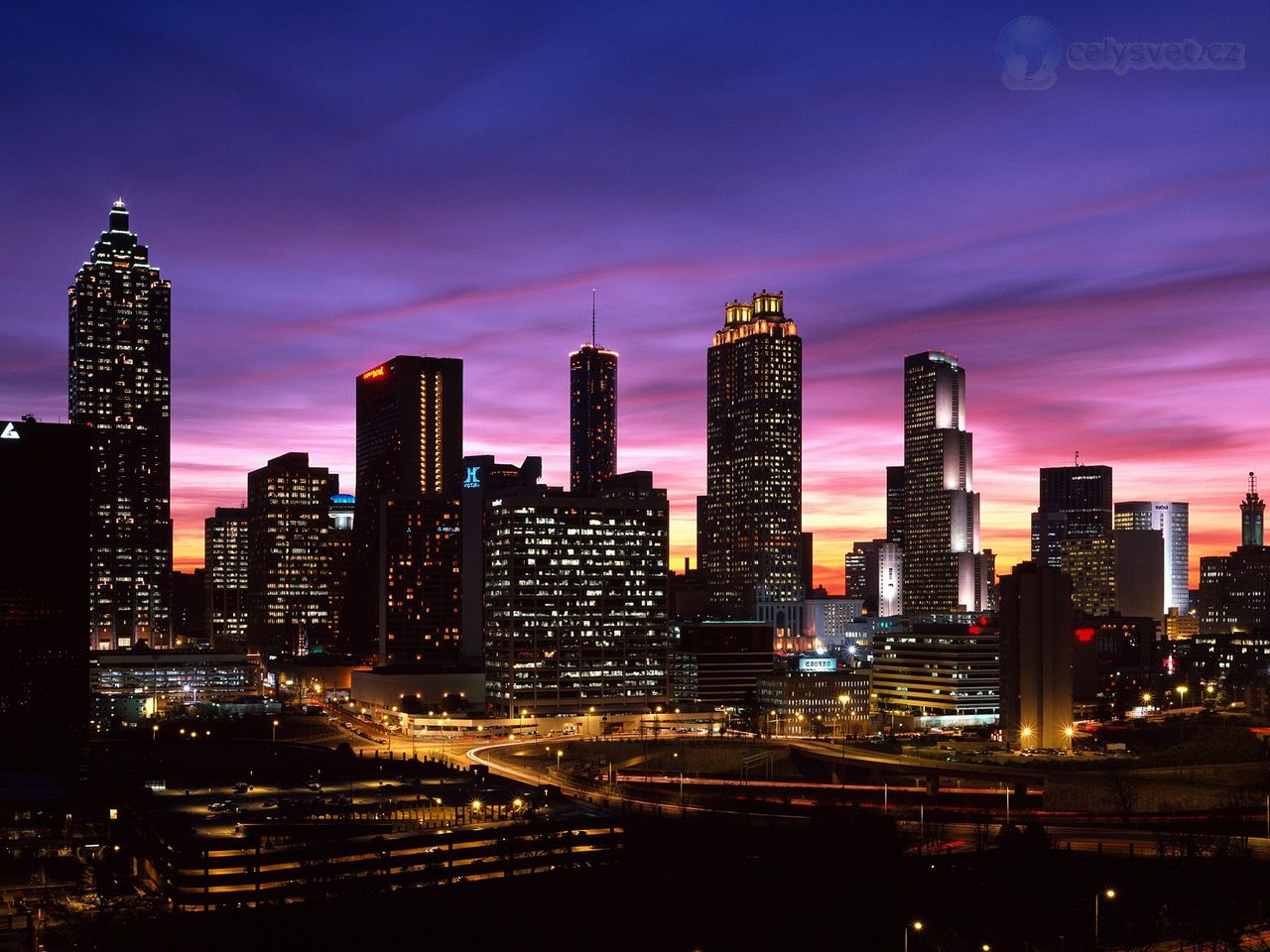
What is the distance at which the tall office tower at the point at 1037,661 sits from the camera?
182625 millimetres

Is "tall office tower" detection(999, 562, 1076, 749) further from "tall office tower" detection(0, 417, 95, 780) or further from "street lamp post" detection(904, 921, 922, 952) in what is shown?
"tall office tower" detection(0, 417, 95, 780)

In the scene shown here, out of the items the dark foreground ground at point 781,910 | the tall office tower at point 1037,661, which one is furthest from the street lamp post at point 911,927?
the tall office tower at point 1037,661

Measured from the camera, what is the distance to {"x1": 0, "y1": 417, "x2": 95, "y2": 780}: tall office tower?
487ft

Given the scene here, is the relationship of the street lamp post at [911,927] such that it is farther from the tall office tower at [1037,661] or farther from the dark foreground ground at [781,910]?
the tall office tower at [1037,661]

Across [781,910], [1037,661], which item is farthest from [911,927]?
[1037,661]

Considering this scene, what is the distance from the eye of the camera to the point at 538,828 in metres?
108

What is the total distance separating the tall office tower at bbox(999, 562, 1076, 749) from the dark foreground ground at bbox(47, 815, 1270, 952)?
246 feet

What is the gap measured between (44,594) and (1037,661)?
113m

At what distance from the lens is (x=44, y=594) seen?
152 m

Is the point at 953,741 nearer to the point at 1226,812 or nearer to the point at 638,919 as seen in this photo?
the point at 1226,812

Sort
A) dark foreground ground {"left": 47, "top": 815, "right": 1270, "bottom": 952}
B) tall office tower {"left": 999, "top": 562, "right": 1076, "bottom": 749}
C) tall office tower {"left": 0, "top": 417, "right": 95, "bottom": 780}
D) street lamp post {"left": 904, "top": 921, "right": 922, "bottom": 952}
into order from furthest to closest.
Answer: tall office tower {"left": 999, "top": 562, "right": 1076, "bottom": 749} → tall office tower {"left": 0, "top": 417, "right": 95, "bottom": 780} → dark foreground ground {"left": 47, "top": 815, "right": 1270, "bottom": 952} → street lamp post {"left": 904, "top": 921, "right": 922, "bottom": 952}

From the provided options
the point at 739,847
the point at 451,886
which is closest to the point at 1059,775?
the point at 739,847

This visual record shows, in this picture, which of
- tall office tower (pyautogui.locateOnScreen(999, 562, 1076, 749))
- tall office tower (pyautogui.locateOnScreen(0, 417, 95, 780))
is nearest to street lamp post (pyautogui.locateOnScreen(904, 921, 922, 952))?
tall office tower (pyautogui.locateOnScreen(0, 417, 95, 780))

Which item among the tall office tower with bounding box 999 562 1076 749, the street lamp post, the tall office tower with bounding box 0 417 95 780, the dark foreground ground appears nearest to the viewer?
the street lamp post
